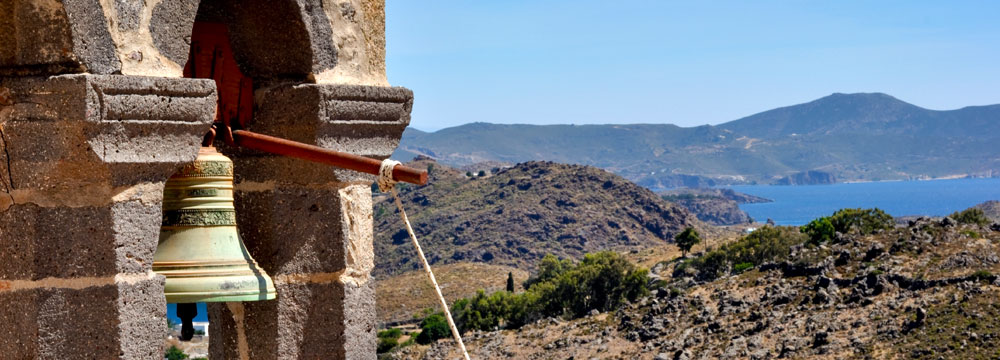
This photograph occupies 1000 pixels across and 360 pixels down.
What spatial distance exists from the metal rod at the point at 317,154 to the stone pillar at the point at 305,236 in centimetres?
17

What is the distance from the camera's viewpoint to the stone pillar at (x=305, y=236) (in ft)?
14.6

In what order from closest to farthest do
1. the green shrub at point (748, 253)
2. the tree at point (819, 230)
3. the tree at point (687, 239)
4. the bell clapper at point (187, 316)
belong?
the bell clapper at point (187, 316) → the tree at point (819, 230) → the green shrub at point (748, 253) → the tree at point (687, 239)

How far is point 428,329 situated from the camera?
178 ft

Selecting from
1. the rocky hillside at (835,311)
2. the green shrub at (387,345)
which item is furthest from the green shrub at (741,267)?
the green shrub at (387,345)

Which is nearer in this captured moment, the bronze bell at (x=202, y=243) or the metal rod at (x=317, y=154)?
the metal rod at (x=317, y=154)

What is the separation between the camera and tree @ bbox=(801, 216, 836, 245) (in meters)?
50.5

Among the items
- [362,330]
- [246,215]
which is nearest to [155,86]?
[246,215]

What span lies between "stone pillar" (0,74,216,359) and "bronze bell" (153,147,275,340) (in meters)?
0.47

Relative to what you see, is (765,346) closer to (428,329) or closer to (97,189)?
(428,329)

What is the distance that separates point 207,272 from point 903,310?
31.5 meters

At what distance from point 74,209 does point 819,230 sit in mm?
51768

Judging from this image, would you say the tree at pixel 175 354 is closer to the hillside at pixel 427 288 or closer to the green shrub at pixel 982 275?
the hillside at pixel 427 288

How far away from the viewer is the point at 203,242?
4.17 metres

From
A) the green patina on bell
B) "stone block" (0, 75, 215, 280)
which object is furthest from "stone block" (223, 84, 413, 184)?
"stone block" (0, 75, 215, 280)
